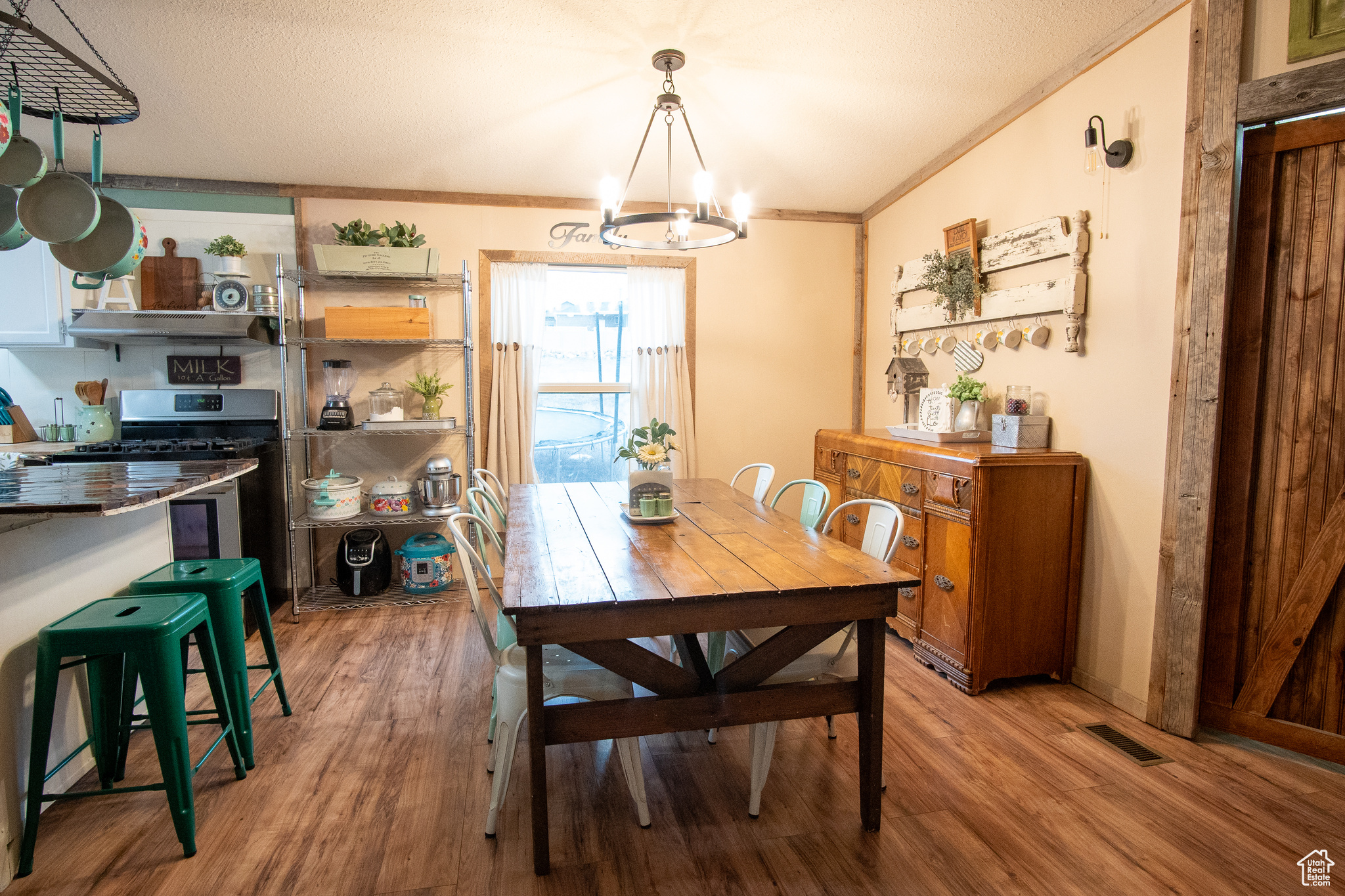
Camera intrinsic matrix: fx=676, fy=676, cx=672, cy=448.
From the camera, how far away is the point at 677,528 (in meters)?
2.35

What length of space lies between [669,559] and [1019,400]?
185 cm

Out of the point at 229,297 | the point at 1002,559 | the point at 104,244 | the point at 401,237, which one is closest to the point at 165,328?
the point at 229,297

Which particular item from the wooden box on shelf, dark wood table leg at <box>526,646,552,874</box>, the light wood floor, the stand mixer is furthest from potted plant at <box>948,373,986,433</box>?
the wooden box on shelf

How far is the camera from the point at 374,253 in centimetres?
374

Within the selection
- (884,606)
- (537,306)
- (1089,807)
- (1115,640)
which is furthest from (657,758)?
(537,306)

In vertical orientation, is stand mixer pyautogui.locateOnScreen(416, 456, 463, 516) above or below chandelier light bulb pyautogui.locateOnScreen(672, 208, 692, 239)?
below

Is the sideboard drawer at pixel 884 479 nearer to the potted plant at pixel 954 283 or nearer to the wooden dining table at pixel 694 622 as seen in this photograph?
the potted plant at pixel 954 283

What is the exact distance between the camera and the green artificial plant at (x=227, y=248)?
3748 millimetres

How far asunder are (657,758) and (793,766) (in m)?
0.44

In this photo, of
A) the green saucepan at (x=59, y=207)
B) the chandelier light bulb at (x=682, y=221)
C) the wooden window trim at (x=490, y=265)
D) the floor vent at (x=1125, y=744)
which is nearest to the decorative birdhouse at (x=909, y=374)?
the wooden window trim at (x=490, y=265)

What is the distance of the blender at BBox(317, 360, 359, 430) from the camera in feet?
Result: 12.5

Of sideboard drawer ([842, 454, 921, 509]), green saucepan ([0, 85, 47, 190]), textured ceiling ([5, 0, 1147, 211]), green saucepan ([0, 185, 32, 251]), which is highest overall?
textured ceiling ([5, 0, 1147, 211])
